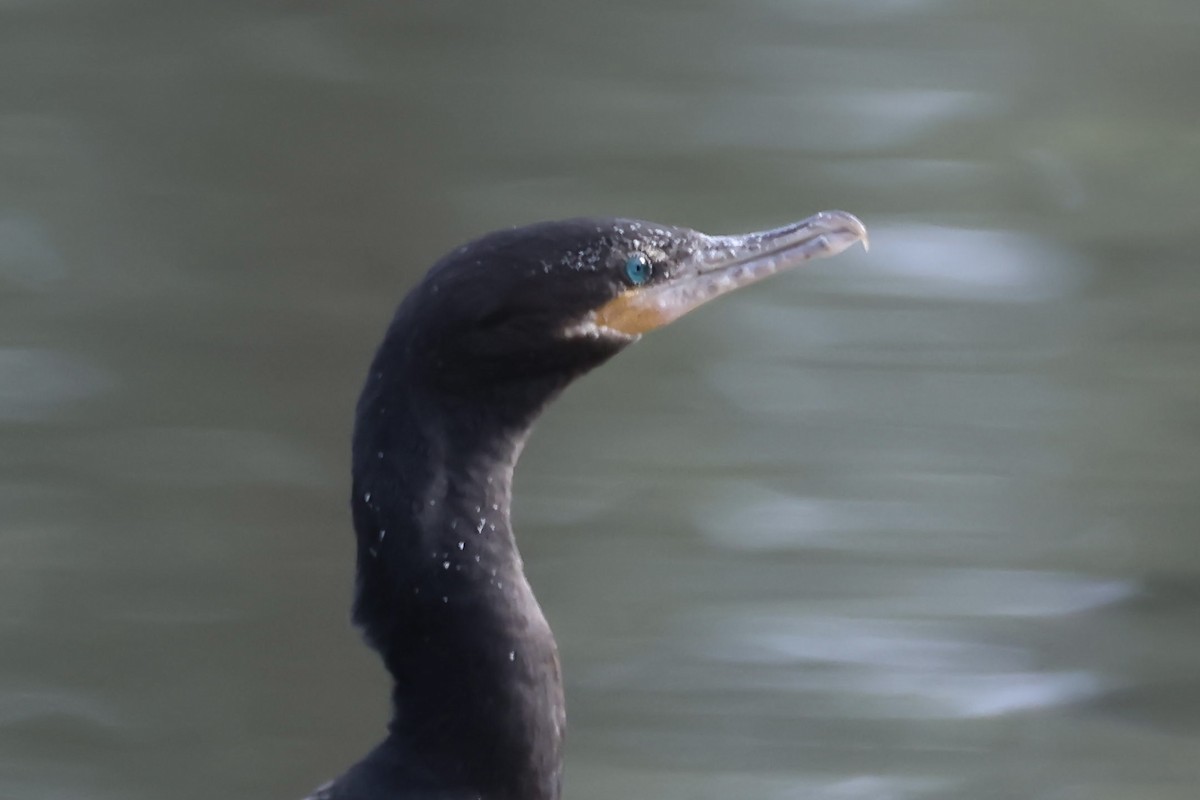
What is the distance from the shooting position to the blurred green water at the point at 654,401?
Answer: 21.1 feet

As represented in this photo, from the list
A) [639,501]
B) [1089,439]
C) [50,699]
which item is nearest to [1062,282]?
[1089,439]

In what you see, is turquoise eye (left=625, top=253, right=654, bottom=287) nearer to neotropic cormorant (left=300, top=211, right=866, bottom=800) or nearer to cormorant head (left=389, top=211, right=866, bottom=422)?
cormorant head (left=389, top=211, right=866, bottom=422)

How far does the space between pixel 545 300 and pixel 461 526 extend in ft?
1.40

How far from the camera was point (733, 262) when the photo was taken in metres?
4.11

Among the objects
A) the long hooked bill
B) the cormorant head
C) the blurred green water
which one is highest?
the blurred green water

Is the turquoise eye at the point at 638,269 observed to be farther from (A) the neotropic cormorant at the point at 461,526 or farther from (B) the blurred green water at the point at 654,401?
(B) the blurred green water at the point at 654,401

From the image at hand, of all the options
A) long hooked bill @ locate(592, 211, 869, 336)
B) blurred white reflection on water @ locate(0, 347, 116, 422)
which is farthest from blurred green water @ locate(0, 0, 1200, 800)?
long hooked bill @ locate(592, 211, 869, 336)

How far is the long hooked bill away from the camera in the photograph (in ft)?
13.0

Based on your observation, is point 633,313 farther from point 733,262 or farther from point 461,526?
point 461,526

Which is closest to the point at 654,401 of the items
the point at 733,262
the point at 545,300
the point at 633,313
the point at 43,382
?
the point at 43,382

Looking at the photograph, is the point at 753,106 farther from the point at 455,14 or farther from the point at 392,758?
the point at 392,758

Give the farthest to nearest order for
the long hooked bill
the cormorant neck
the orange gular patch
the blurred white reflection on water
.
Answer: the blurred white reflection on water < the long hooked bill < the orange gular patch < the cormorant neck

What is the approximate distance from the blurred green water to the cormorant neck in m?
2.54

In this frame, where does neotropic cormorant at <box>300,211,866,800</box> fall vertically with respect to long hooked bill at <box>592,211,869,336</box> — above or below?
below
